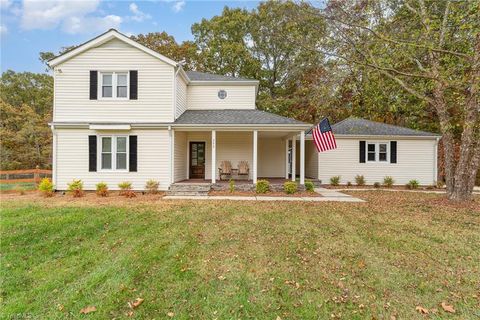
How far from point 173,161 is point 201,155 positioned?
274cm

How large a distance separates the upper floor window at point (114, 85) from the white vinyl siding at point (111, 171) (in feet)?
5.56

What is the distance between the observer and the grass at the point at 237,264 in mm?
3428

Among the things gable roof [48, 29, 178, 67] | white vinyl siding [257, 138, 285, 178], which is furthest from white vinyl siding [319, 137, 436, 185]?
gable roof [48, 29, 178, 67]

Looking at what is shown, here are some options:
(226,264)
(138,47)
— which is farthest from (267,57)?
(226,264)

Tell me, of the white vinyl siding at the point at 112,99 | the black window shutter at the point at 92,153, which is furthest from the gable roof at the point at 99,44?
the black window shutter at the point at 92,153

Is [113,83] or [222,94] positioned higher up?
[222,94]

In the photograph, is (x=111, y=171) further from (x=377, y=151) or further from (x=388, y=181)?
(x=388, y=181)

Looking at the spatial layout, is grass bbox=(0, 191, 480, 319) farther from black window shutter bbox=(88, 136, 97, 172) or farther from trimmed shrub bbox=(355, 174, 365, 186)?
trimmed shrub bbox=(355, 174, 365, 186)

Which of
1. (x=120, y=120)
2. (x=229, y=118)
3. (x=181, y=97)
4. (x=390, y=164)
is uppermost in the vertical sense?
(x=181, y=97)

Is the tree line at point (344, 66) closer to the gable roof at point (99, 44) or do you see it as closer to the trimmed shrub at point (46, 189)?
the gable roof at point (99, 44)

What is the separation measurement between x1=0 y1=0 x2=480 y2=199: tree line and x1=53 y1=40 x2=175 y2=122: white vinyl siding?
6.04 meters

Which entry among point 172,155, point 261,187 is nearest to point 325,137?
point 261,187

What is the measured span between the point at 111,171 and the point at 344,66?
10377mm

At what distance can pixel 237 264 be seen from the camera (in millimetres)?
4578
